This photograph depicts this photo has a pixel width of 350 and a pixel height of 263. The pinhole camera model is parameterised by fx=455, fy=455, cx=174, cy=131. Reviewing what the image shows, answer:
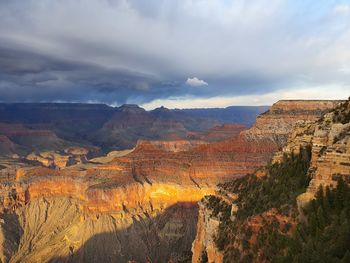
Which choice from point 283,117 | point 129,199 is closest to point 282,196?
point 129,199

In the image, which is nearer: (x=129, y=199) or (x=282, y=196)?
(x=282, y=196)

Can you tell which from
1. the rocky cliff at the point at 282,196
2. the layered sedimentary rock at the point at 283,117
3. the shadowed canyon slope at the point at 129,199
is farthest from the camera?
the layered sedimentary rock at the point at 283,117

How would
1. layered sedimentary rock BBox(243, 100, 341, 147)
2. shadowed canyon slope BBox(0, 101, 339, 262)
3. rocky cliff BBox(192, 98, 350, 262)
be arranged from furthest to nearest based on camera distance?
layered sedimentary rock BBox(243, 100, 341, 147) < shadowed canyon slope BBox(0, 101, 339, 262) < rocky cliff BBox(192, 98, 350, 262)

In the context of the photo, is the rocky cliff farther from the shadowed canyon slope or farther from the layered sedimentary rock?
the layered sedimentary rock

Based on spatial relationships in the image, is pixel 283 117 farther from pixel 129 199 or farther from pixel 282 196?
pixel 282 196

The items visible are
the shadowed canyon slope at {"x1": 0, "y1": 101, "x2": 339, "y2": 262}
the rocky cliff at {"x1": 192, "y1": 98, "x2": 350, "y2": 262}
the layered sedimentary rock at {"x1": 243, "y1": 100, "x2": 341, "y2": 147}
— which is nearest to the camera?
the rocky cliff at {"x1": 192, "y1": 98, "x2": 350, "y2": 262}

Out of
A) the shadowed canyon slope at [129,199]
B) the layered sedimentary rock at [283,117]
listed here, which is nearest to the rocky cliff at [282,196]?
the shadowed canyon slope at [129,199]

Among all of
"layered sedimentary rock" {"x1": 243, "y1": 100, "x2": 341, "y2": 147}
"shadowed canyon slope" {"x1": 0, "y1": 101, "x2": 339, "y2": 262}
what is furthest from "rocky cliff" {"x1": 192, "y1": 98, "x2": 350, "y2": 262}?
"layered sedimentary rock" {"x1": 243, "y1": 100, "x2": 341, "y2": 147}

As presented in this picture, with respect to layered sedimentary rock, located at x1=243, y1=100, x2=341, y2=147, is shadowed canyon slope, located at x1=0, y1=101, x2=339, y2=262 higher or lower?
lower

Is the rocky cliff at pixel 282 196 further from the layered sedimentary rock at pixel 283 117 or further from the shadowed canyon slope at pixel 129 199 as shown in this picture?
the layered sedimentary rock at pixel 283 117
